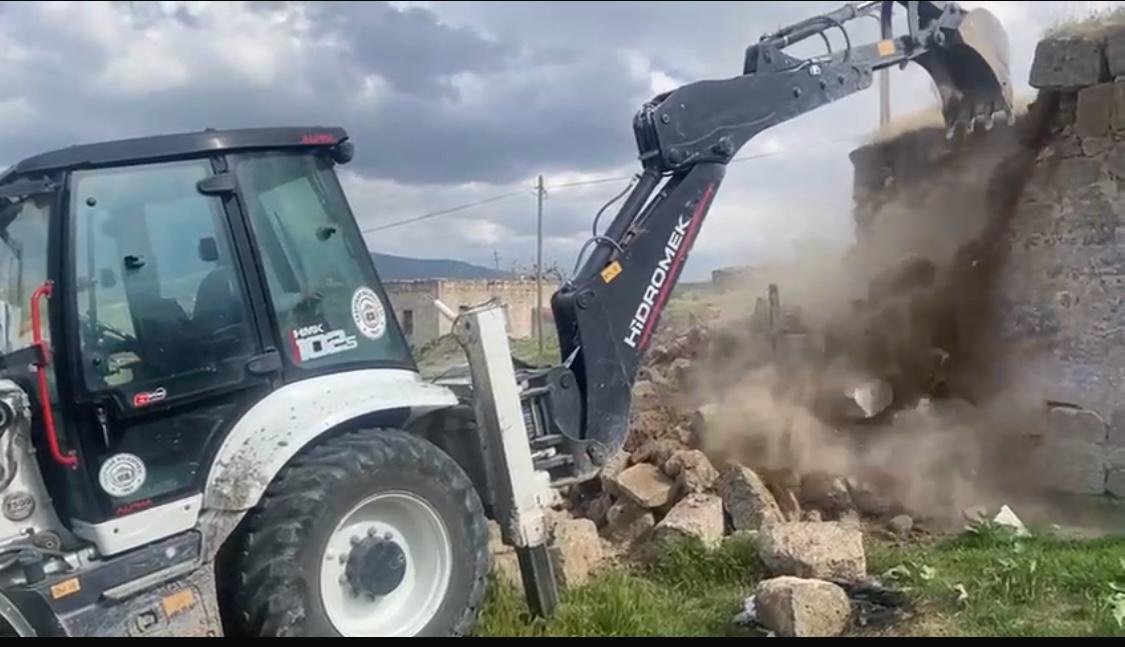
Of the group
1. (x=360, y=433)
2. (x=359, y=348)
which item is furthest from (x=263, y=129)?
(x=360, y=433)

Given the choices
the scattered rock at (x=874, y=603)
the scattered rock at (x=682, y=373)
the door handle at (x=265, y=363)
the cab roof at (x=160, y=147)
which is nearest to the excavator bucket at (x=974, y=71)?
the scattered rock at (x=682, y=373)

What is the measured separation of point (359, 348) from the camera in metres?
5.00

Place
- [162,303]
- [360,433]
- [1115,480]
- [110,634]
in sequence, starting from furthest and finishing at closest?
[1115,480] → [360,433] → [162,303] → [110,634]

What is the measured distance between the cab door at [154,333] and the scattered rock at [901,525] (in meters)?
4.65

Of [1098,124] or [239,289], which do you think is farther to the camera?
[1098,124]

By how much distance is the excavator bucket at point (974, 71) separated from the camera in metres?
8.11

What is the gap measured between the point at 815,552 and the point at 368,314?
2.78m

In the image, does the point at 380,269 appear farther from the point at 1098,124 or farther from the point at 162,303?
the point at 1098,124

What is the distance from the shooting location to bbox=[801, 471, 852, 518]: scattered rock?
784 cm

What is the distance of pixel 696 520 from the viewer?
695 centimetres

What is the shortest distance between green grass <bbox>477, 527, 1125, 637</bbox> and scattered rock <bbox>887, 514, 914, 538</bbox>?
447 mm

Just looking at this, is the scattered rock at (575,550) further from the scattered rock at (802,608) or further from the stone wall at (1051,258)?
the stone wall at (1051,258)

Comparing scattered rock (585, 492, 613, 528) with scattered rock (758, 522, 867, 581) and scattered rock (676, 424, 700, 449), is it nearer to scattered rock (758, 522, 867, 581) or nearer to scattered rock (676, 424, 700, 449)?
scattered rock (676, 424, 700, 449)

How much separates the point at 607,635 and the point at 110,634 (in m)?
2.35
